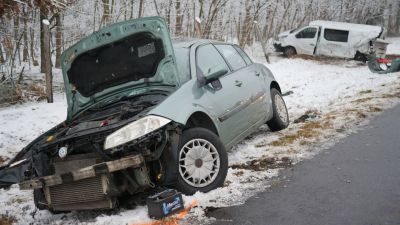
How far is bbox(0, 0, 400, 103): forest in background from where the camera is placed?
35.3 ft

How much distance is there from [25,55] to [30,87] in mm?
6514

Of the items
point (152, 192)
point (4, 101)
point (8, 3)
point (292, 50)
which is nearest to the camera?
point (152, 192)

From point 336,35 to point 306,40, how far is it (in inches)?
61.5

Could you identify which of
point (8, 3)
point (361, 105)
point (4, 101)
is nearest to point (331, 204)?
point (361, 105)

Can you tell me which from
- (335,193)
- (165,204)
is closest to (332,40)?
(335,193)

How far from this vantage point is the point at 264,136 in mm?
7117

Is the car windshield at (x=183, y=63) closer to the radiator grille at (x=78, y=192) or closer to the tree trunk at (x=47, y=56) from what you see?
the radiator grille at (x=78, y=192)

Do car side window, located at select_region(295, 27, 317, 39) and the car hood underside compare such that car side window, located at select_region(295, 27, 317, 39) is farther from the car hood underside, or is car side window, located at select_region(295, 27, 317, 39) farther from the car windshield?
the car hood underside

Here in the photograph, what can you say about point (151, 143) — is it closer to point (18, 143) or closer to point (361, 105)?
point (18, 143)

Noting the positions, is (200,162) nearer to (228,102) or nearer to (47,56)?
(228,102)

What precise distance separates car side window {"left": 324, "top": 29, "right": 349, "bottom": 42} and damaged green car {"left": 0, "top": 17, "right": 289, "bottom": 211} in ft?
58.0

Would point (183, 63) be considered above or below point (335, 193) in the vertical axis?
above

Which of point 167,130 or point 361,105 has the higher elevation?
point 167,130

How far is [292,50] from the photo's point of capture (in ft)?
77.4
